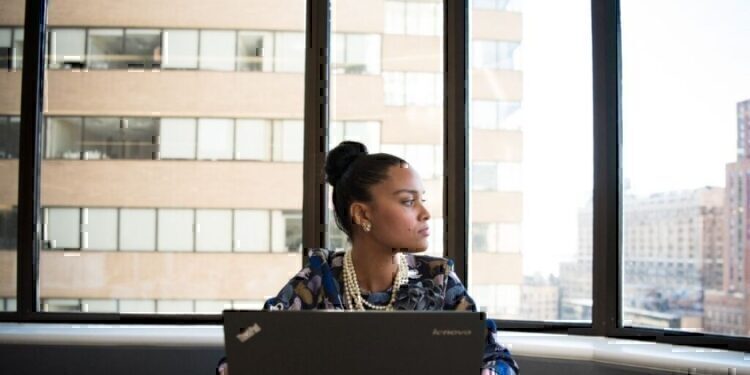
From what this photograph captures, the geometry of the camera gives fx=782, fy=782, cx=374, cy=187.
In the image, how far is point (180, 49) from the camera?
3.60 metres

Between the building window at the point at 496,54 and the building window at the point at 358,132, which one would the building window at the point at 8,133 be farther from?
the building window at the point at 496,54

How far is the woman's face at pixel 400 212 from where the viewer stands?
1877 millimetres

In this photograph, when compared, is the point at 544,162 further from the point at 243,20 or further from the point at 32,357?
the point at 32,357

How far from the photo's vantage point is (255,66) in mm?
3574

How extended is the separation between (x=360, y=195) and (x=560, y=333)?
1364 mm

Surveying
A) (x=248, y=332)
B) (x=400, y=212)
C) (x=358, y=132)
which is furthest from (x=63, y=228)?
(x=248, y=332)

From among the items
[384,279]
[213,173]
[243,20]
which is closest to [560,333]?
[384,279]

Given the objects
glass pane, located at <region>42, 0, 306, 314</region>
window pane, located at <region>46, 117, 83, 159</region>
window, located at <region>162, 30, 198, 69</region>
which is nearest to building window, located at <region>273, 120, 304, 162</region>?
glass pane, located at <region>42, 0, 306, 314</region>

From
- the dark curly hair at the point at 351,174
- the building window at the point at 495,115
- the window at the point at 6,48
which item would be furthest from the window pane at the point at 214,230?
the dark curly hair at the point at 351,174

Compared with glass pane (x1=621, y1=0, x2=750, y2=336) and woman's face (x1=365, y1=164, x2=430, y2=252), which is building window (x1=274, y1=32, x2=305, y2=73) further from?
woman's face (x1=365, y1=164, x2=430, y2=252)

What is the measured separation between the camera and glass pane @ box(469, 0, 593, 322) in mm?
3012

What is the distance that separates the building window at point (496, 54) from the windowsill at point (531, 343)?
1086 mm

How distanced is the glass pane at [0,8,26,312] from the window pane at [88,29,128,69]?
0.31 meters

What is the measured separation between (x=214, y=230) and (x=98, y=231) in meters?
0.52
